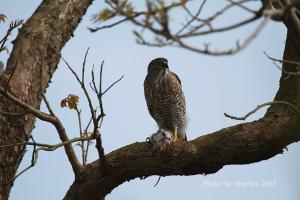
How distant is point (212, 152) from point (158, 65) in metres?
3.01

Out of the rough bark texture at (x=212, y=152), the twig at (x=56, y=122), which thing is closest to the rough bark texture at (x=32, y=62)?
the twig at (x=56, y=122)

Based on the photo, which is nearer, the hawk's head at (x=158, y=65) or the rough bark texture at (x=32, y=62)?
the rough bark texture at (x=32, y=62)

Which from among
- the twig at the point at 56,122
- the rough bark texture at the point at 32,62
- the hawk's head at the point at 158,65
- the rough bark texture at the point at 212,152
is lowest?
the rough bark texture at the point at 212,152

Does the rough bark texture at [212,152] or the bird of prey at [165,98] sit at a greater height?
the bird of prey at [165,98]

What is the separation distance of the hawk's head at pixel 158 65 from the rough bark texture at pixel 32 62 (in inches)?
65.5

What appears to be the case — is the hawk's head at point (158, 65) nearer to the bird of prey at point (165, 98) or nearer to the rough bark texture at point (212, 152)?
the bird of prey at point (165, 98)

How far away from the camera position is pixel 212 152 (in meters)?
4.89

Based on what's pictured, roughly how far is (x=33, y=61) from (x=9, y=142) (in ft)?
2.95

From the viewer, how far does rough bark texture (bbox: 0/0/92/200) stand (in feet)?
16.8

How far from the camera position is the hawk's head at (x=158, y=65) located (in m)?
7.70

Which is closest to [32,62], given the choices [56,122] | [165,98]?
[56,122]

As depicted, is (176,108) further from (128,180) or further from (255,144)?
(255,144)

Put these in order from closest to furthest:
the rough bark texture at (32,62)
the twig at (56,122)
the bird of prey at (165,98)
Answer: the twig at (56,122) → the rough bark texture at (32,62) → the bird of prey at (165,98)

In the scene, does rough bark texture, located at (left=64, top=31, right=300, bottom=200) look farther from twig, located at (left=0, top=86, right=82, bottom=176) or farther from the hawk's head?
the hawk's head
